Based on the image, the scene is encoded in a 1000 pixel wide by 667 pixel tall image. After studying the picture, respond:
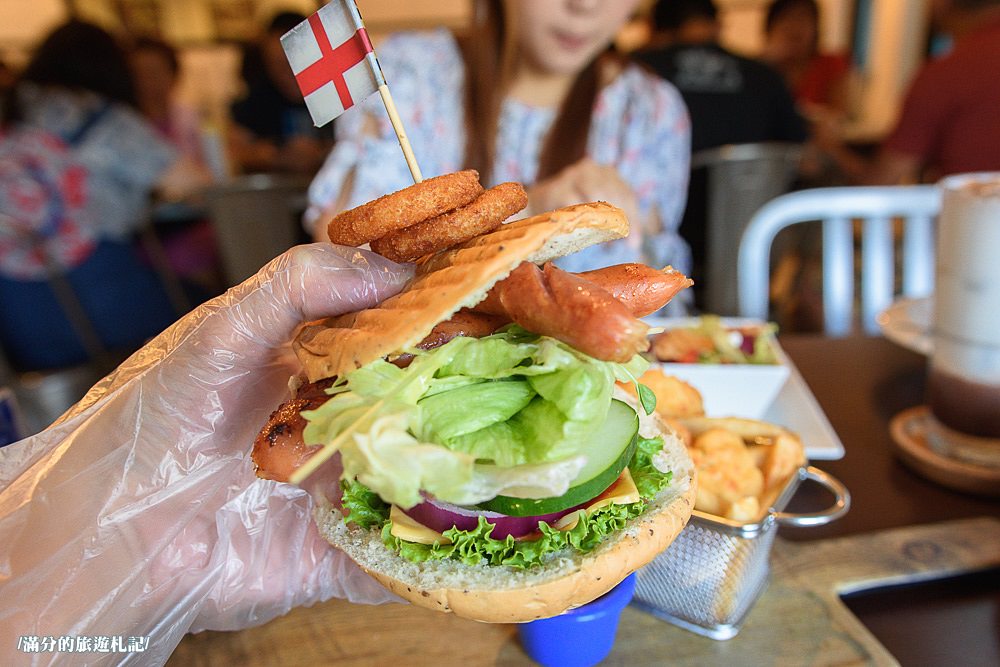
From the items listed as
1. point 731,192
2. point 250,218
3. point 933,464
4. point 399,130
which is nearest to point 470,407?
point 399,130

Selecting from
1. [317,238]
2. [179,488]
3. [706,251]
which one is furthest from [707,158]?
[179,488]

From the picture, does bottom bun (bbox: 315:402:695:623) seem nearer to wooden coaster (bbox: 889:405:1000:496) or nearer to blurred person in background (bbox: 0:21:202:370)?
wooden coaster (bbox: 889:405:1000:496)

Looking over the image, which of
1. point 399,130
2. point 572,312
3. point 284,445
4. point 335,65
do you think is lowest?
point 284,445

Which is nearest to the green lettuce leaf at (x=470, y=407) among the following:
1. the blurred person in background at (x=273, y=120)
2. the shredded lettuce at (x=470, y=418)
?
the shredded lettuce at (x=470, y=418)

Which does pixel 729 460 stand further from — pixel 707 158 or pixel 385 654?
pixel 707 158

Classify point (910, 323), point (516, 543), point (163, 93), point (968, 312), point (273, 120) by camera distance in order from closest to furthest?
point (516, 543) < point (968, 312) < point (910, 323) < point (163, 93) < point (273, 120)

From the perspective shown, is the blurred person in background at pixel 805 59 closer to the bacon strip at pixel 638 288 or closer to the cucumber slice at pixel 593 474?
the bacon strip at pixel 638 288

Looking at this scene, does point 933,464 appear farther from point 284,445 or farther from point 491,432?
point 284,445

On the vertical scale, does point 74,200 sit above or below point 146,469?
above
